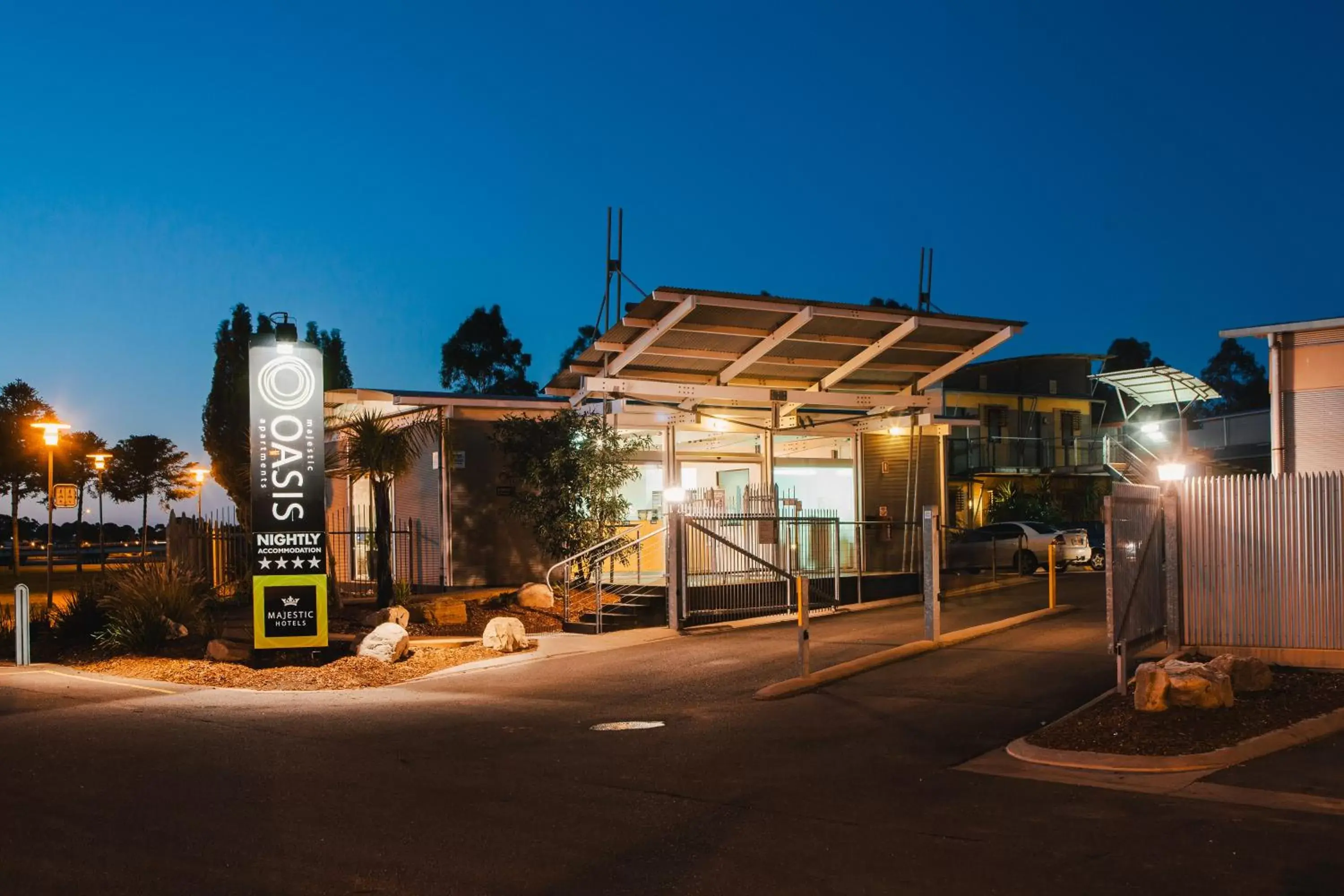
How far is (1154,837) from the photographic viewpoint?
24.2ft

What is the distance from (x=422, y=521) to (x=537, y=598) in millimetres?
5393

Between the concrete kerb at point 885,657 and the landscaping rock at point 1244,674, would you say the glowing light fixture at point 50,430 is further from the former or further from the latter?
the landscaping rock at point 1244,674

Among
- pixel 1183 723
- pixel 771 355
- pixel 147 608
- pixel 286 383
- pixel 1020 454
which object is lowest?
pixel 1183 723

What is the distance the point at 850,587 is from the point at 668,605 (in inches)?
179

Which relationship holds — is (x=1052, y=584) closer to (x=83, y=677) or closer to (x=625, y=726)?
(x=625, y=726)

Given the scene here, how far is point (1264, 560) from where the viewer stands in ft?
42.2

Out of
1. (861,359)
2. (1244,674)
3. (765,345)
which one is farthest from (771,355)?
(1244,674)

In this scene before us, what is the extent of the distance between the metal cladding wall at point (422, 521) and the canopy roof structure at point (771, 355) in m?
3.30

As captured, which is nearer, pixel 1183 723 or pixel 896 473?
pixel 1183 723

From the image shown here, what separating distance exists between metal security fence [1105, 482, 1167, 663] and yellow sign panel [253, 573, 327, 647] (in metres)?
10.2

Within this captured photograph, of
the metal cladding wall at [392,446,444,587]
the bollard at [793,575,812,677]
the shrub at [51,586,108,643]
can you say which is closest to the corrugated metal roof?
the metal cladding wall at [392,446,444,587]

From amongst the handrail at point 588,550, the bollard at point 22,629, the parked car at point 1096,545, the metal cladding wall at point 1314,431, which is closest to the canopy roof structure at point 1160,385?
the parked car at point 1096,545

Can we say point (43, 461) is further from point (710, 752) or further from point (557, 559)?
point (710, 752)

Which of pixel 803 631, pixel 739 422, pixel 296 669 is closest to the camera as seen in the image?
pixel 803 631
